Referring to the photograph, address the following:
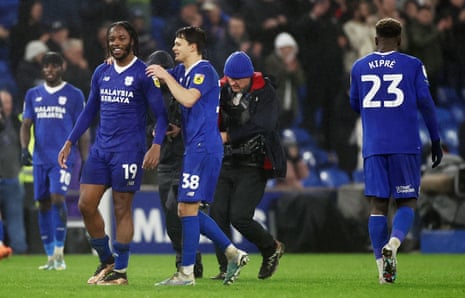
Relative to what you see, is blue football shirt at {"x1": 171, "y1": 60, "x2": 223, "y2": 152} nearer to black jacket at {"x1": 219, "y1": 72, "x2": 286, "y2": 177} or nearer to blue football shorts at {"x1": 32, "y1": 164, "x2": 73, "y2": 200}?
black jacket at {"x1": 219, "y1": 72, "x2": 286, "y2": 177}

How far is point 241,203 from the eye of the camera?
11.5 m

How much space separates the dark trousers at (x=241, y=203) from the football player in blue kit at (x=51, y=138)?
3.14 meters

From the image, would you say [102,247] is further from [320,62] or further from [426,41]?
[426,41]

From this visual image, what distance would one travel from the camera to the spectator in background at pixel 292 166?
19.4 meters

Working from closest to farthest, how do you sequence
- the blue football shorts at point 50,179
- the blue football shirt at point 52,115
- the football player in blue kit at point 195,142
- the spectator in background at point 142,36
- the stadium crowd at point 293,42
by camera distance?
the football player in blue kit at point 195,142 < the blue football shorts at point 50,179 < the blue football shirt at point 52,115 < the spectator in background at point 142,36 < the stadium crowd at point 293,42

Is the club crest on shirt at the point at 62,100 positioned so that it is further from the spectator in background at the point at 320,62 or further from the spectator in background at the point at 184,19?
the spectator in background at the point at 320,62

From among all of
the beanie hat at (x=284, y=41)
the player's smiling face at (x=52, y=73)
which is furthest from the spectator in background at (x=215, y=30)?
the player's smiling face at (x=52, y=73)

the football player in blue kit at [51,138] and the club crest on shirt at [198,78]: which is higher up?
the club crest on shirt at [198,78]

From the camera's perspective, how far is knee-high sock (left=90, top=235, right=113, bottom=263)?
10.6 meters

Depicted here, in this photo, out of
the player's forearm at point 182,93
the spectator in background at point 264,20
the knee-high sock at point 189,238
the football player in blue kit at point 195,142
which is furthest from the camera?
the spectator in background at point 264,20

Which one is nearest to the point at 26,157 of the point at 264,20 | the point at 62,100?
the point at 62,100

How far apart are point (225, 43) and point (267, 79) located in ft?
27.5

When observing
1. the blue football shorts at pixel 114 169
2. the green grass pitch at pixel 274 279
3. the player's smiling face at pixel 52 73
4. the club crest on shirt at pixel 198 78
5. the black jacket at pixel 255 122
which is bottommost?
the green grass pitch at pixel 274 279

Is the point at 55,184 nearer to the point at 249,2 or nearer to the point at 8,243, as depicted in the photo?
the point at 8,243
